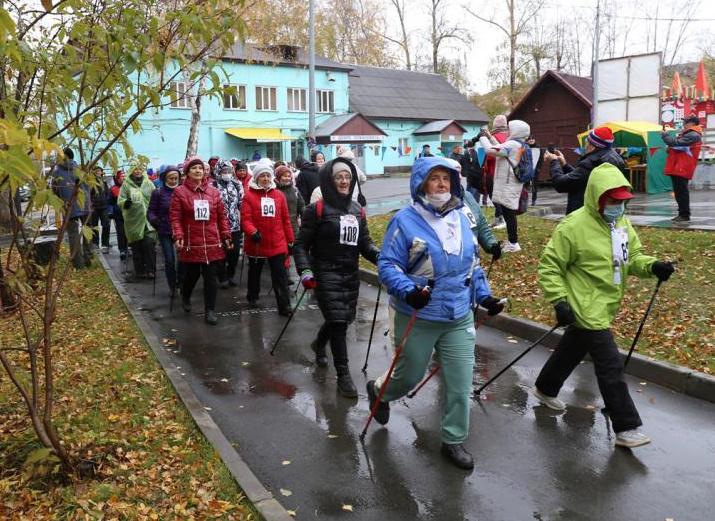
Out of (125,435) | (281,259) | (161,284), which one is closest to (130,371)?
(125,435)

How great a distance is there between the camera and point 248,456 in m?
4.69

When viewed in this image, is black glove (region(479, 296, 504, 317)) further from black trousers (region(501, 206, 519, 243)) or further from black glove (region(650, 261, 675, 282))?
black trousers (region(501, 206, 519, 243))

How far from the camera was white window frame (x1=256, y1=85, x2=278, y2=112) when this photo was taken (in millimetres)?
42906

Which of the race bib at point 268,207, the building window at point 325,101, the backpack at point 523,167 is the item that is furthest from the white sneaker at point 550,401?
the building window at point 325,101

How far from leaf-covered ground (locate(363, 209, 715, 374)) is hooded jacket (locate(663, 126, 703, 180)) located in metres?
1.36

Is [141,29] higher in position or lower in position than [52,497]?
higher

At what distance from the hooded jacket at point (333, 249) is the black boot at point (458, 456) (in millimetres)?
1793

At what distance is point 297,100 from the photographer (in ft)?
147

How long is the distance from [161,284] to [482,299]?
8211mm

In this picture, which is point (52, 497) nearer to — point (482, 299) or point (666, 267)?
point (482, 299)

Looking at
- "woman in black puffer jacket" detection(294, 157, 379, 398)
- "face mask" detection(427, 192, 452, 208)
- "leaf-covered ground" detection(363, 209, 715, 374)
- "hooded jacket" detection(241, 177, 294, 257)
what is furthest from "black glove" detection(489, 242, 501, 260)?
"hooded jacket" detection(241, 177, 294, 257)

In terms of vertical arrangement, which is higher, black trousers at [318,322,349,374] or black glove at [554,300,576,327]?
black glove at [554,300,576,327]

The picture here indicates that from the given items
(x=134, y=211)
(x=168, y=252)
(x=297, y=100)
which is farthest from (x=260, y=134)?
(x=168, y=252)

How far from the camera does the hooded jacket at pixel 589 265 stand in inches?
185
